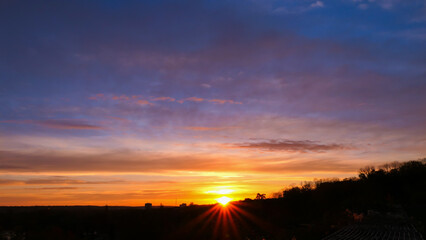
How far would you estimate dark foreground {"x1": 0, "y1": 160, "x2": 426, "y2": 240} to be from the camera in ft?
71.1

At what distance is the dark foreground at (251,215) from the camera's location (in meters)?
21.7

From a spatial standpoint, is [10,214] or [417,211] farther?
[10,214]

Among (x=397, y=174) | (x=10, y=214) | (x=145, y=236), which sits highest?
(x=397, y=174)

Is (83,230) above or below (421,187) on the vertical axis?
below

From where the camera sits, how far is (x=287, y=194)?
32125 millimetres

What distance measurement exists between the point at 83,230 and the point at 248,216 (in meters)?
14.0

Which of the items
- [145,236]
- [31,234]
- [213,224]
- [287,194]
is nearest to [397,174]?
[287,194]

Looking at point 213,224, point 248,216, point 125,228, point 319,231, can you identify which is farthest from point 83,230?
point 319,231

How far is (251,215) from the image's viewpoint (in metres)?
30.4

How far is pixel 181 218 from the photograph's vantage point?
28.5m

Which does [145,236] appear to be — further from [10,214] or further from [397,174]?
[397,174]

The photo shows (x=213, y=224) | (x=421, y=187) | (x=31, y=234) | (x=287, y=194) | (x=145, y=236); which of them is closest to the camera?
(x=31, y=234)

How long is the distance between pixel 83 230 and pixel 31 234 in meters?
5.14

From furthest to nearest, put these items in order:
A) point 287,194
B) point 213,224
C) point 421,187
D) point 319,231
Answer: point 287,194, point 213,224, point 421,187, point 319,231
